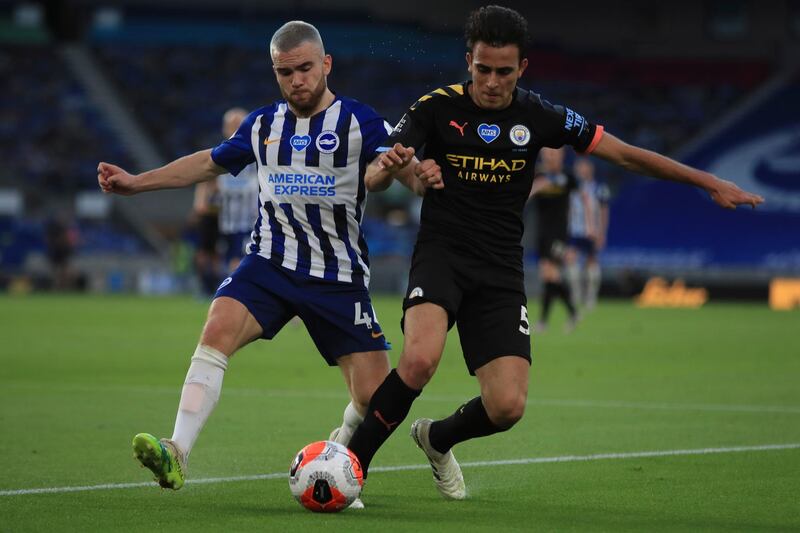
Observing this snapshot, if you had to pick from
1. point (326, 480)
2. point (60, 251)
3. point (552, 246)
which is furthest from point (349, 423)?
point (60, 251)

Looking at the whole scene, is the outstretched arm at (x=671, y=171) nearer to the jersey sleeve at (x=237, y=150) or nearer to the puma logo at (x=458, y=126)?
the puma logo at (x=458, y=126)

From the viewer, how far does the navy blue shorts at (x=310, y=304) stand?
21.6ft

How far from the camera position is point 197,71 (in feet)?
146

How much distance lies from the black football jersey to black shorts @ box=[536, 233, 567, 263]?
1338 centimetres

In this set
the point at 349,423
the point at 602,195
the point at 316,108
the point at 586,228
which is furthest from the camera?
the point at 602,195

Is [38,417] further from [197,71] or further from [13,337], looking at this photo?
[197,71]

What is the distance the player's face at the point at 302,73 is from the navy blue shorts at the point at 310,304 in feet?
2.47

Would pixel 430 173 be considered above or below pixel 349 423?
above

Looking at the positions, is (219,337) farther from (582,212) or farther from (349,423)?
(582,212)

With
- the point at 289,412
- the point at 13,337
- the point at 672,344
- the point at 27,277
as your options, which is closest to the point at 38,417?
the point at 289,412

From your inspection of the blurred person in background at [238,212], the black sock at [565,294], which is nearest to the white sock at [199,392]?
the blurred person in background at [238,212]

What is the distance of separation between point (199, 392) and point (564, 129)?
1995 mm

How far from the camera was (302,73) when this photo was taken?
6.52 metres

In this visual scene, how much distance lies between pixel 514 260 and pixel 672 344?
1157 cm
